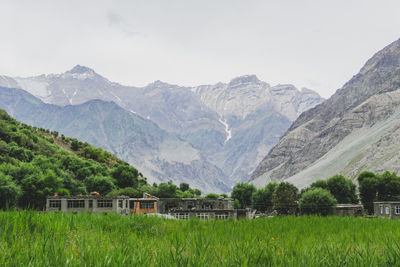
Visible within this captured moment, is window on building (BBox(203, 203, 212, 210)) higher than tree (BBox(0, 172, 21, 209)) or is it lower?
lower

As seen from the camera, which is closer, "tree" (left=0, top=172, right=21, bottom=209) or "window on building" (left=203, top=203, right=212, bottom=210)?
"tree" (left=0, top=172, right=21, bottom=209)

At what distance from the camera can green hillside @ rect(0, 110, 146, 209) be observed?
67188 mm

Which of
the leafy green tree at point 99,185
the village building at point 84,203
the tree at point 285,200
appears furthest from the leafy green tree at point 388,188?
the leafy green tree at point 99,185

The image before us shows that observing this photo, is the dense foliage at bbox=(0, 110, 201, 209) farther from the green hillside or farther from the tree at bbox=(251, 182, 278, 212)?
the tree at bbox=(251, 182, 278, 212)

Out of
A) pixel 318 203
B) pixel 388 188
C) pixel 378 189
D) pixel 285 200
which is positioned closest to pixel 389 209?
pixel 318 203

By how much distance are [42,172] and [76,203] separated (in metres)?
27.3

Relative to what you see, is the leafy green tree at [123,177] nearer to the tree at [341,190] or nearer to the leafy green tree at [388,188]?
the tree at [341,190]

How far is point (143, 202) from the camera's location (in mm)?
70062

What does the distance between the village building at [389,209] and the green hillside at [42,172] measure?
54.9 meters

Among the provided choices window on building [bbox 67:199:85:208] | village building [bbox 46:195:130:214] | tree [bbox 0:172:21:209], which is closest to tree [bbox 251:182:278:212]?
village building [bbox 46:195:130:214]

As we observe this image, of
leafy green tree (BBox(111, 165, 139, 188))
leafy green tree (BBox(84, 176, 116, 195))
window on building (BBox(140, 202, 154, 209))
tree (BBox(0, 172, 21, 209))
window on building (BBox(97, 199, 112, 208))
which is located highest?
leafy green tree (BBox(111, 165, 139, 188))

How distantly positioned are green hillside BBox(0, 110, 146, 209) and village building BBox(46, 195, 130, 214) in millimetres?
3505

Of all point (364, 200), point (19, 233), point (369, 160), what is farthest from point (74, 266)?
point (369, 160)

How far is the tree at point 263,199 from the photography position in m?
Answer: 98.0
